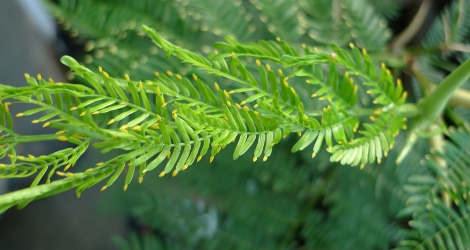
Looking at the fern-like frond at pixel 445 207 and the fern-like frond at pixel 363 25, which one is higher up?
the fern-like frond at pixel 363 25

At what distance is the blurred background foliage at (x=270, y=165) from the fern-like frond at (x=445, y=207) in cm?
8

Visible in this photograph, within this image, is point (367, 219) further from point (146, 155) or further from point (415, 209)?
point (146, 155)

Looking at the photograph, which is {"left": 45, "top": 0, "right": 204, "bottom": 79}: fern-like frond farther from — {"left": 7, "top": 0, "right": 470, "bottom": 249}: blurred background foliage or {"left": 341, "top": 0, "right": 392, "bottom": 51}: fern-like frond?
{"left": 341, "top": 0, "right": 392, "bottom": 51}: fern-like frond

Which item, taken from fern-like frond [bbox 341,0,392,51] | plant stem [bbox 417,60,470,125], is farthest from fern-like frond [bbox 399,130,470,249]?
fern-like frond [bbox 341,0,392,51]

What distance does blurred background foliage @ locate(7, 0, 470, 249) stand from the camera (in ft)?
1.87

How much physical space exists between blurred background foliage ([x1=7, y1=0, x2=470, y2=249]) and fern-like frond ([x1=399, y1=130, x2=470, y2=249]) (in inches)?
3.2

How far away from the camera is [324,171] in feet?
2.24

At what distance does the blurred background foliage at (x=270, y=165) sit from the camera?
1.87 feet

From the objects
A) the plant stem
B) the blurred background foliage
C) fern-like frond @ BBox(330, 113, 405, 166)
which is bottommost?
the blurred background foliage

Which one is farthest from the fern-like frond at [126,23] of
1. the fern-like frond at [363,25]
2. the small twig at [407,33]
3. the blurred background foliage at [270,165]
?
the small twig at [407,33]

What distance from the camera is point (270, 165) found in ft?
2.14

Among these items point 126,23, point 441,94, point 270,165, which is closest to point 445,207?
point 441,94

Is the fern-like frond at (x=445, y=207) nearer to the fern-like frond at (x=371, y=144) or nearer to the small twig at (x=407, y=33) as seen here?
the fern-like frond at (x=371, y=144)

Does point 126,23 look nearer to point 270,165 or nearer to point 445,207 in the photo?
point 270,165
